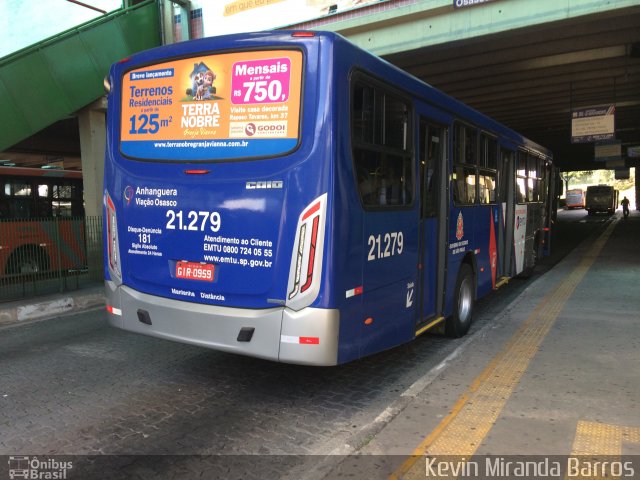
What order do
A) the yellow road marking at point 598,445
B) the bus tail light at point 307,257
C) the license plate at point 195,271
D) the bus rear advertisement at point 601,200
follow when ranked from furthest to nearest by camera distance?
the bus rear advertisement at point 601,200 < the license plate at point 195,271 < the bus tail light at point 307,257 < the yellow road marking at point 598,445

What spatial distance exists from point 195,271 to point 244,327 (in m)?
0.69

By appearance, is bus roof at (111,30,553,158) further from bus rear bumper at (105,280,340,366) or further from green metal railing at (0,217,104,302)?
green metal railing at (0,217,104,302)

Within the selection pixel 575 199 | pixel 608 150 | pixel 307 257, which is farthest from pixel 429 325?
pixel 575 199

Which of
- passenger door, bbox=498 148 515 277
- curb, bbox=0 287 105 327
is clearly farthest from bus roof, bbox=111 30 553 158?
curb, bbox=0 287 105 327

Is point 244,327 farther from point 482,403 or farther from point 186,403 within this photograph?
point 482,403

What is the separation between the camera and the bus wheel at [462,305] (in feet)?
21.0

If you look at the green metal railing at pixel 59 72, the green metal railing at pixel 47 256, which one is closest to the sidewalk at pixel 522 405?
the green metal railing at pixel 47 256

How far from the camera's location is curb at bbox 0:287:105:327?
8101 mm

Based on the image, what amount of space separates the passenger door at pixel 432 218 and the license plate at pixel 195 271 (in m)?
2.22

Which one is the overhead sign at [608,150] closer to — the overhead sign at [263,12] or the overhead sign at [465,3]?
the overhead sign at [465,3]

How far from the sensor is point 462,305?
657 cm

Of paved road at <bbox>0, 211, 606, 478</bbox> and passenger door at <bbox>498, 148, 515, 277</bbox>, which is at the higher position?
passenger door at <bbox>498, 148, 515, 277</bbox>

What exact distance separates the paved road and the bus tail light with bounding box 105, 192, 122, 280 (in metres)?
1.16

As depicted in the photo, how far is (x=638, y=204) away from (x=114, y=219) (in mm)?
62536
